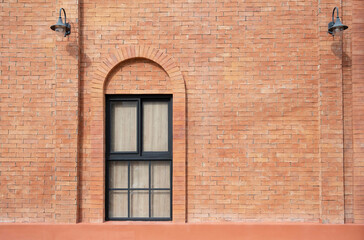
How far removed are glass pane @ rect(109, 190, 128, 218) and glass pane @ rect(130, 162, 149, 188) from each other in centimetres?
26

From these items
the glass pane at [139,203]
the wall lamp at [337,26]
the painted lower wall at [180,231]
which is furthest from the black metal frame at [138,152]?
the wall lamp at [337,26]

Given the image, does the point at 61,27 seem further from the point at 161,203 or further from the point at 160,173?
the point at 161,203

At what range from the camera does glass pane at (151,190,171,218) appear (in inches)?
243

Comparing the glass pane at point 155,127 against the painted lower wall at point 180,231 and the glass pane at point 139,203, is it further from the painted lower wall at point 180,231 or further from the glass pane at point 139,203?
the painted lower wall at point 180,231

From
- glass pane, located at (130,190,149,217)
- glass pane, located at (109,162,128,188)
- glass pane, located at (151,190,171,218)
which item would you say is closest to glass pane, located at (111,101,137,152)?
glass pane, located at (109,162,128,188)

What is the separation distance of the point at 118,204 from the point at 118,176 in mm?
535

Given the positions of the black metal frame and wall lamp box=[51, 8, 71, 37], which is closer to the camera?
wall lamp box=[51, 8, 71, 37]

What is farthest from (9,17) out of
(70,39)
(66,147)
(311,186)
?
(311,186)

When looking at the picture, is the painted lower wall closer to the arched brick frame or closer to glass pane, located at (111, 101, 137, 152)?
the arched brick frame

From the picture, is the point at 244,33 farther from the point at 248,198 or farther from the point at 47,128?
the point at 47,128

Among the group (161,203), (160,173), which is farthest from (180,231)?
(160,173)

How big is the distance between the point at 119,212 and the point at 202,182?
67.1 inches

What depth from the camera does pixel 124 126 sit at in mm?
6281

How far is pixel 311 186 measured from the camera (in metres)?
6.02
